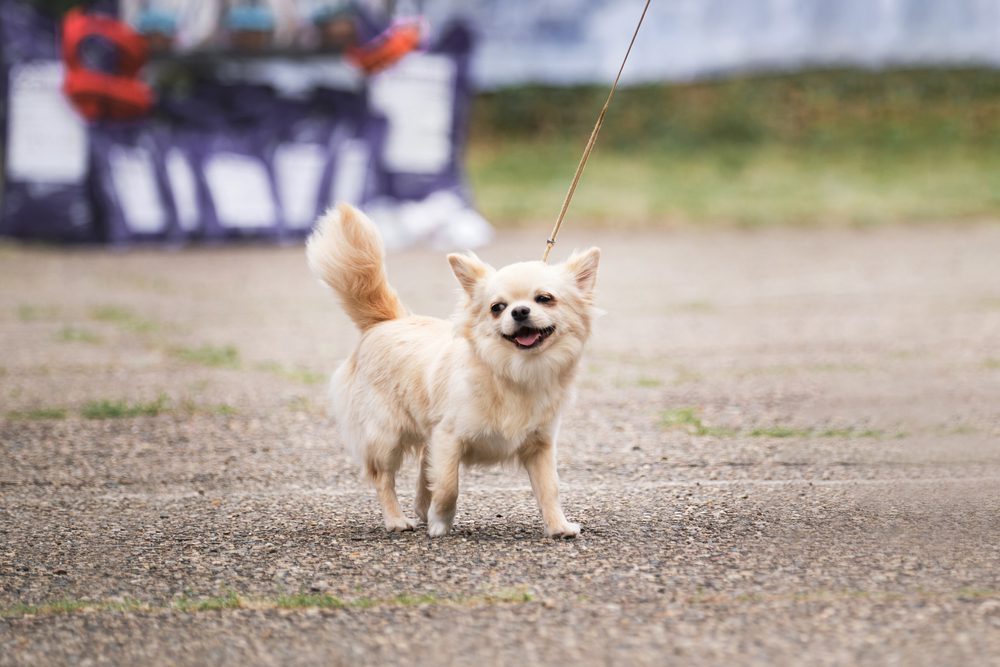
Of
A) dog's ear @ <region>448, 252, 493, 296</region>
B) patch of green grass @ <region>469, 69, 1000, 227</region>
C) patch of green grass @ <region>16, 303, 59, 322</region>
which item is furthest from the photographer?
patch of green grass @ <region>469, 69, 1000, 227</region>

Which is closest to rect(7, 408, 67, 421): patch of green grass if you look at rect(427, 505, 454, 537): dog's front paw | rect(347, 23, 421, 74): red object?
rect(427, 505, 454, 537): dog's front paw

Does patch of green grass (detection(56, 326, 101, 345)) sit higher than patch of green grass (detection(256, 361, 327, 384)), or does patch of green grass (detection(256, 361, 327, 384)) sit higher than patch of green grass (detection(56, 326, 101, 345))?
patch of green grass (detection(256, 361, 327, 384))

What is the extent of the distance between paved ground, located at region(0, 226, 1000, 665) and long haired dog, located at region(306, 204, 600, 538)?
23cm

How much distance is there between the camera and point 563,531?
445cm

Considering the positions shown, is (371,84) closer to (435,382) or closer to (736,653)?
(435,382)

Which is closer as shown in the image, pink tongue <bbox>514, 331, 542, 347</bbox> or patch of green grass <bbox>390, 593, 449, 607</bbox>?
patch of green grass <bbox>390, 593, 449, 607</bbox>

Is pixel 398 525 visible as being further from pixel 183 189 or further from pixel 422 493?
pixel 183 189

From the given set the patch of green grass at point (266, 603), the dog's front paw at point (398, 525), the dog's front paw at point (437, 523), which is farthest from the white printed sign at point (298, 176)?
the patch of green grass at point (266, 603)

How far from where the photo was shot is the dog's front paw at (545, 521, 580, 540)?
4.45m

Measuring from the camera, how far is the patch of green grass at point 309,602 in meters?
3.78

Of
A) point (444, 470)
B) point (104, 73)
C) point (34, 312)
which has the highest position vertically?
point (104, 73)

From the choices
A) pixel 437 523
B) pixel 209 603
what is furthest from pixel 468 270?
pixel 209 603

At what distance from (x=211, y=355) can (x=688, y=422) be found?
4184 mm

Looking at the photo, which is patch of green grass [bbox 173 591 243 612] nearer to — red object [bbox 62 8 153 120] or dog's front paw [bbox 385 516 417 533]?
dog's front paw [bbox 385 516 417 533]
